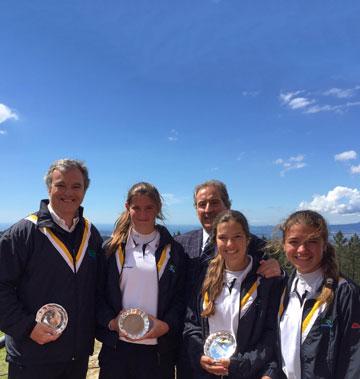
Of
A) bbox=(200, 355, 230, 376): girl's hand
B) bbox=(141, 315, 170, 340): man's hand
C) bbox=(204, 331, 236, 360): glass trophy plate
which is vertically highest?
bbox=(141, 315, 170, 340): man's hand

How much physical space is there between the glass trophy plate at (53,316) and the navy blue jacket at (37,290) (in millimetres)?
96

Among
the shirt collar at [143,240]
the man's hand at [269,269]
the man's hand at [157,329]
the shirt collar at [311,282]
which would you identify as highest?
the shirt collar at [143,240]

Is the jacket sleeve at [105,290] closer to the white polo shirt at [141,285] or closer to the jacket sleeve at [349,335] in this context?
the white polo shirt at [141,285]

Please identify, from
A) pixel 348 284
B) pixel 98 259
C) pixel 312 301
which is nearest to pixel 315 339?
pixel 312 301

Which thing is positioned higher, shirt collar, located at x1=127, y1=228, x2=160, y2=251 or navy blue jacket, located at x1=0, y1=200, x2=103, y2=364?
shirt collar, located at x1=127, y1=228, x2=160, y2=251

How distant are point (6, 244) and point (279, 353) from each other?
296cm

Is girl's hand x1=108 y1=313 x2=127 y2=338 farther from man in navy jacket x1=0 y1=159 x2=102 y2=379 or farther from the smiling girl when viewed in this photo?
the smiling girl

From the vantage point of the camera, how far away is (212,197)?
5062 mm

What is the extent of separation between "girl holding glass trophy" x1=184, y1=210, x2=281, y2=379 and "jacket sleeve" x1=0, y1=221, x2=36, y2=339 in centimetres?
172

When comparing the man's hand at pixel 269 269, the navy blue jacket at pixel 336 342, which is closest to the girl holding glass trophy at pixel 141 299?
the man's hand at pixel 269 269

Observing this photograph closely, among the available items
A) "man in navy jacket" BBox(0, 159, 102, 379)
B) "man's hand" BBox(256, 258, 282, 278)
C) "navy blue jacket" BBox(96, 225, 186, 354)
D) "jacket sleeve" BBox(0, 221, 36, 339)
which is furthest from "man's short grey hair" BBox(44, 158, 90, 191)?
"man's hand" BBox(256, 258, 282, 278)

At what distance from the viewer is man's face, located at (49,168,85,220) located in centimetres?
423

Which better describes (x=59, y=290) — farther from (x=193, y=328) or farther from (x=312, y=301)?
(x=312, y=301)

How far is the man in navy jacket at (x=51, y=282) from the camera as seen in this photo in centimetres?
387
